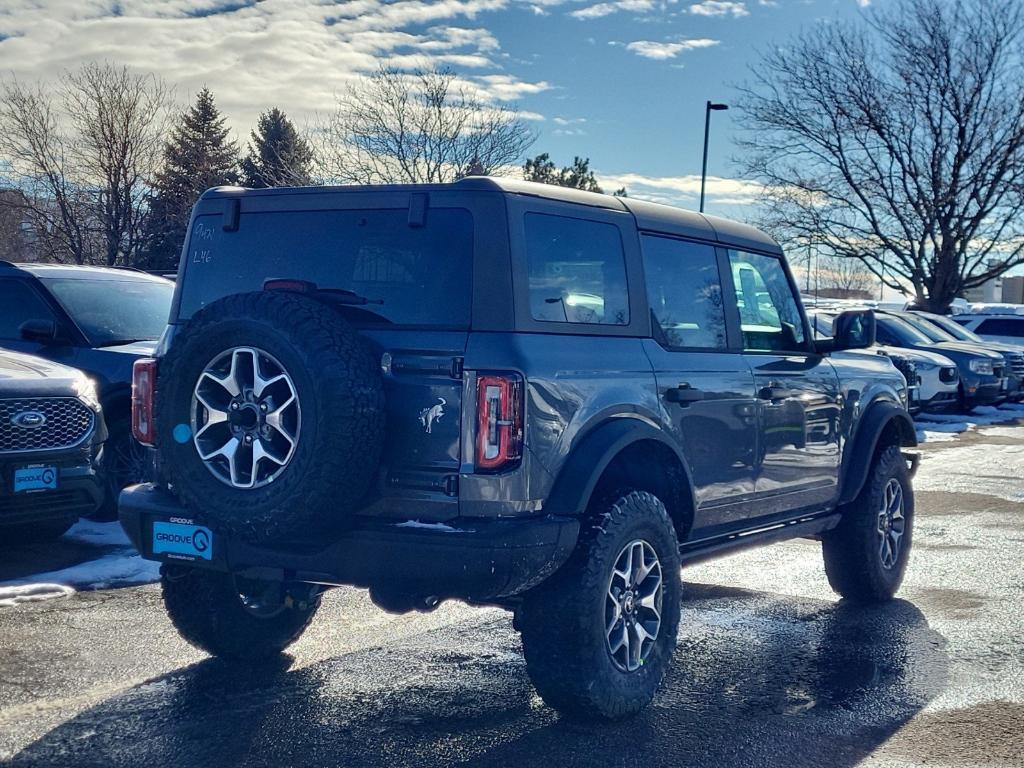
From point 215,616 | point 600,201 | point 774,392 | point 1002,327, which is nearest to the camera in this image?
point 600,201

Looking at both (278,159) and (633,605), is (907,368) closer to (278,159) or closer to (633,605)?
(633,605)

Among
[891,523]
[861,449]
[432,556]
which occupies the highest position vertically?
[861,449]

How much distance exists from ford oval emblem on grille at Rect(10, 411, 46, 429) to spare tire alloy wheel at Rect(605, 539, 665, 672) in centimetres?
401

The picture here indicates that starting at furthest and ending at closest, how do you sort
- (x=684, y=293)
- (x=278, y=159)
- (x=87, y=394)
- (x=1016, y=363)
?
(x=278, y=159), (x=1016, y=363), (x=87, y=394), (x=684, y=293)

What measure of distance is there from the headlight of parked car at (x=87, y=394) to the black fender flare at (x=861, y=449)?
4.45m

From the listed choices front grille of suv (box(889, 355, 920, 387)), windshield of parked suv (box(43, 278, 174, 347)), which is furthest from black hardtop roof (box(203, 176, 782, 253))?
front grille of suv (box(889, 355, 920, 387))

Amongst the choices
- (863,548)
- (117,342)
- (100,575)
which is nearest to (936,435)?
(863,548)

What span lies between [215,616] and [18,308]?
471 cm

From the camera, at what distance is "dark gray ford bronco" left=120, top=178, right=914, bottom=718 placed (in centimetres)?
405

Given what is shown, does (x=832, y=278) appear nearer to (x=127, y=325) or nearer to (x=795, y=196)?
(x=795, y=196)

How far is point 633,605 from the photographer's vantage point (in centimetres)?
465

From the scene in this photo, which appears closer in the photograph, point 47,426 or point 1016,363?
point 47,426

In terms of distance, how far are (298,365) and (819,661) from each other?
289 cm

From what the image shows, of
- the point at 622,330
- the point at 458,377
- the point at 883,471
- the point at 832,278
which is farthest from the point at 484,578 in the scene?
the point at 832,278
